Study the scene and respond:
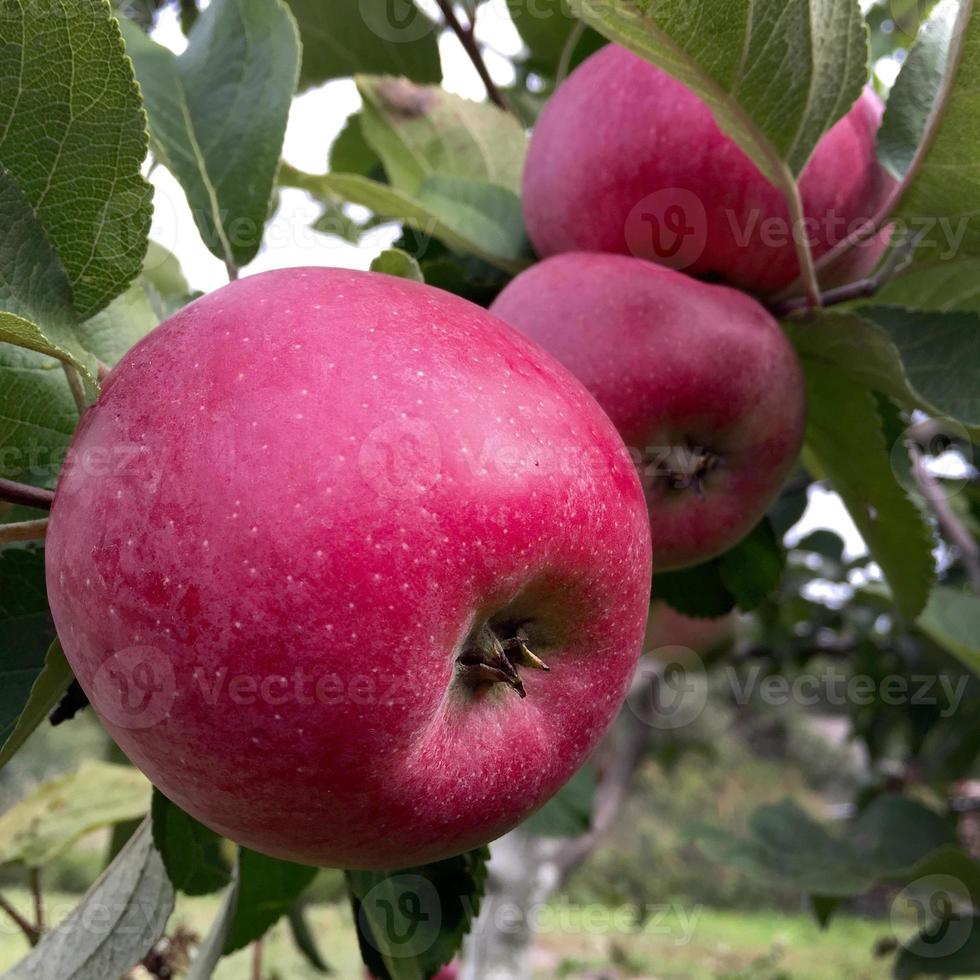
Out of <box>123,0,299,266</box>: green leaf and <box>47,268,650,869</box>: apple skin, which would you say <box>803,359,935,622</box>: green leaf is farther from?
<box>123,0,299,266</box>: green leaf

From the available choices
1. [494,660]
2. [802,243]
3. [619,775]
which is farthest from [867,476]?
[619,775]

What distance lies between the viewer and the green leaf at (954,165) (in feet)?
2.21

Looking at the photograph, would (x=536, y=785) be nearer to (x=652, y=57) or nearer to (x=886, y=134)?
(x=652, y=57)

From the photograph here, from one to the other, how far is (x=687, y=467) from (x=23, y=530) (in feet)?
1.44

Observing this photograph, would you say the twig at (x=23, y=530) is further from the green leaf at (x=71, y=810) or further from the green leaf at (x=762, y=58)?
the green leaf at (x=71, y=810)

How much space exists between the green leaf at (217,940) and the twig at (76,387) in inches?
14.5

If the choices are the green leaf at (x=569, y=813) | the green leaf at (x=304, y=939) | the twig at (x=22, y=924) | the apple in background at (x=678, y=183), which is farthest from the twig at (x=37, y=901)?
the apple in background at (x=678, y=183)

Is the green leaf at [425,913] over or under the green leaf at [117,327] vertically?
under

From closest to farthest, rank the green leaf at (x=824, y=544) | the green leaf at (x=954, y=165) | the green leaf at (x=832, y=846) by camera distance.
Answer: the green leaf at (x=954, y=165), the green leaf at (x=832, y=846), the green leaf at (x=824, y=544)

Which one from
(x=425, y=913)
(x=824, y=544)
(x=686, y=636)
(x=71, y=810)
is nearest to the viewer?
(x=425, y=913)

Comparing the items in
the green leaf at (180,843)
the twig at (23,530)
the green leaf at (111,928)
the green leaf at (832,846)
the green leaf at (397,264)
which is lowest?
the green leaf at (832,846)

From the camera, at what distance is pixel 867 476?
83cm

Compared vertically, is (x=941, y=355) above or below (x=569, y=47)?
below

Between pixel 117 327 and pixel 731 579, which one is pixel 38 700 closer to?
pixel 117 327
